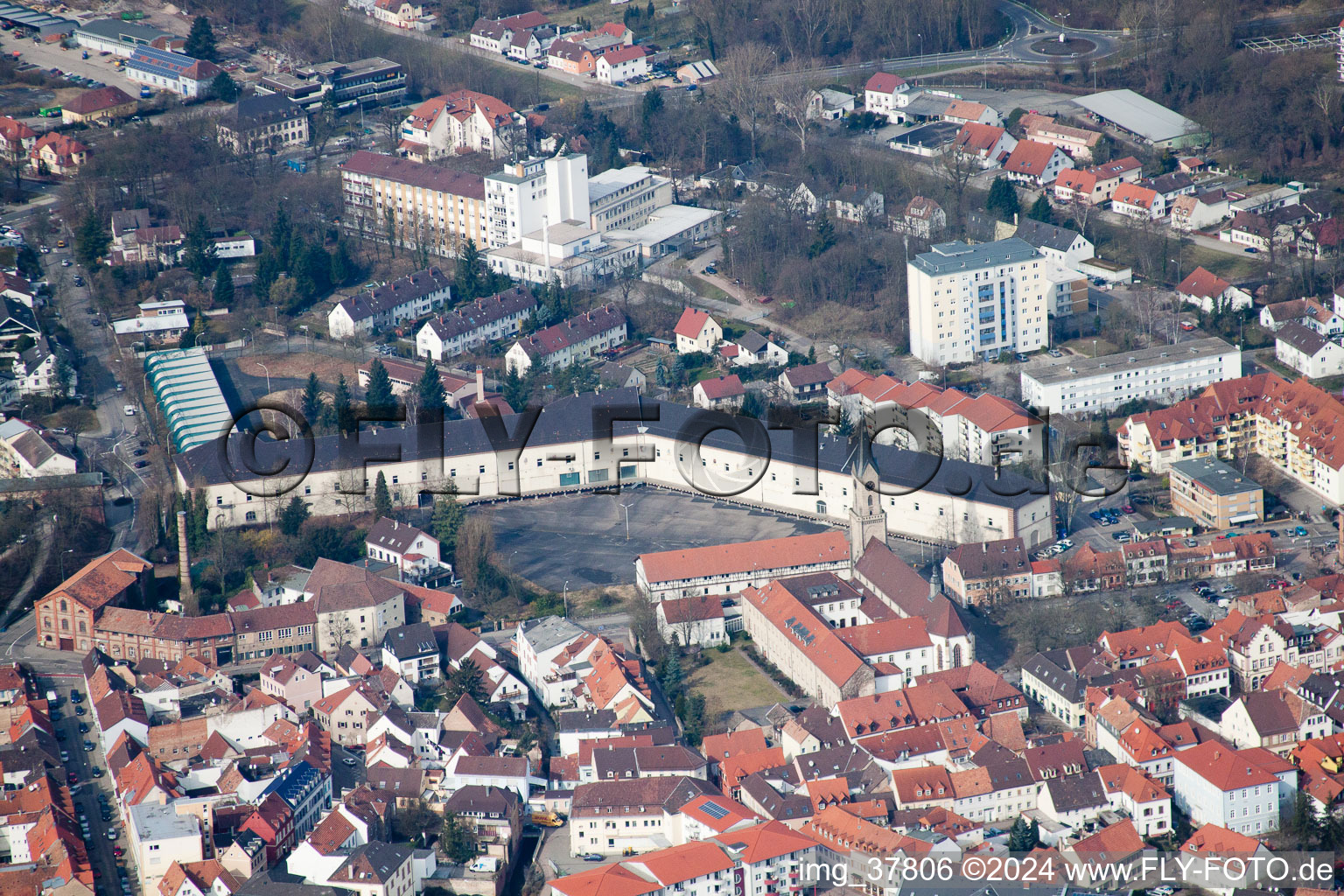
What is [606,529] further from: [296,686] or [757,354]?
[296,686]

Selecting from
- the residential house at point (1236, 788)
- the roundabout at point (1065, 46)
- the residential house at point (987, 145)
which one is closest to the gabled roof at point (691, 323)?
the residential house at point (987, 145)

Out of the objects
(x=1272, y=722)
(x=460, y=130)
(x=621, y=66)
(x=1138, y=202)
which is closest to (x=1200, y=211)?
(x=1138, y=202)

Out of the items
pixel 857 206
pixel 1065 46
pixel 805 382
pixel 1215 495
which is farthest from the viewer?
pixel 1065 46

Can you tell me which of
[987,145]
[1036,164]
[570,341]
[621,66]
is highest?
[621,66]

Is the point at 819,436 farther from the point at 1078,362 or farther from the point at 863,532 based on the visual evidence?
the point at 1078,362

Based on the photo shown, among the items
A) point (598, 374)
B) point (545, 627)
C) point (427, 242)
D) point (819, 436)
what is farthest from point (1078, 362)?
point (427, 242)

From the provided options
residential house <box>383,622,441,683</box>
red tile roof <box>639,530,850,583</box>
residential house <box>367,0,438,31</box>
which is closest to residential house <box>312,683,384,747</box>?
residential house <box>383,622,441,683</box>

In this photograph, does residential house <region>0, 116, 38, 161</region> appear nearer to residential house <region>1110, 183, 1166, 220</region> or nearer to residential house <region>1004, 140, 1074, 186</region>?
residential house <region>1004, 140, 1074, 186</region>

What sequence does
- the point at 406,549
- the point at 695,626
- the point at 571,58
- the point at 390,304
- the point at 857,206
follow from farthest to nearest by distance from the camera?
the point at 571,58, the point at 857,206, the point at 390,304, the point at 406,549, the point at 695,626
